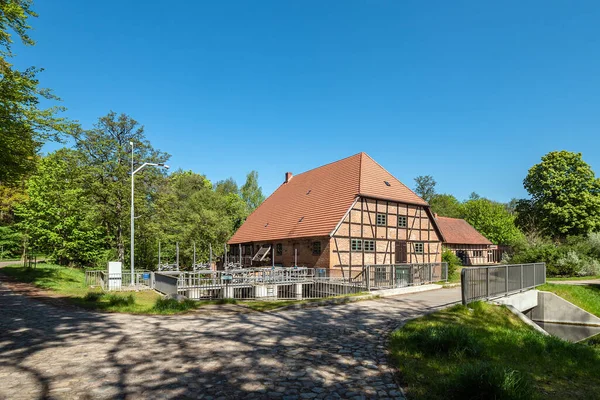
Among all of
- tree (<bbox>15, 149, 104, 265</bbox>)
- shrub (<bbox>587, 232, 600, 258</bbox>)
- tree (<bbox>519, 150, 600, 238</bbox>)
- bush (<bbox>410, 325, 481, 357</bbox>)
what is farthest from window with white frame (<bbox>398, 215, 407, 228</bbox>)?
tree (<bbox>519, 150, 600, 238</bbox>)

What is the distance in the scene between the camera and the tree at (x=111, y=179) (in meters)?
30.4

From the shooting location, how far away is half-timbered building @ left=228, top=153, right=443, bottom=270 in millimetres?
25469

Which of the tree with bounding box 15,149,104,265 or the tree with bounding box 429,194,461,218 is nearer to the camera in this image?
the tree with bounding box 15,149,104,265

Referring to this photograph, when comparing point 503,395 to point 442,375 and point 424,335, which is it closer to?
point 442,375

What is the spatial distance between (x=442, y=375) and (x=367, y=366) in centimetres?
113

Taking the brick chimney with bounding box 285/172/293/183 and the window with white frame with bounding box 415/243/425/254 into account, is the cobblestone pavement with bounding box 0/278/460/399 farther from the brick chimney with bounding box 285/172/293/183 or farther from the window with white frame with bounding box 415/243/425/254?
the brick chimney with bounding box 285/172/293/183

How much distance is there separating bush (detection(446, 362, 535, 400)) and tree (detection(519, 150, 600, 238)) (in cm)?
4678

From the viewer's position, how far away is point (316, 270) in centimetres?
2362

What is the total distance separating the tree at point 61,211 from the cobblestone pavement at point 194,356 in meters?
20.4

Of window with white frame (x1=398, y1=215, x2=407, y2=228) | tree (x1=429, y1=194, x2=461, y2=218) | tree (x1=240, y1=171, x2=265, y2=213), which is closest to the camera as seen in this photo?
window with white frame (x1=398, y1=215, x2=407, y2=228)

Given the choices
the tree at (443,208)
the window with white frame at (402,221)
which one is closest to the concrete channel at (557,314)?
the window with white frame at (402,221)

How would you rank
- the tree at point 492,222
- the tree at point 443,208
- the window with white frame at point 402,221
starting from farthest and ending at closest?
the tree at point 443,208
the tree at point 492,222
the window with white frame at point 402,221

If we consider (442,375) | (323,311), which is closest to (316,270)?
(323,311)

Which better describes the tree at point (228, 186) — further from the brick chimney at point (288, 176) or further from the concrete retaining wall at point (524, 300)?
the concrete retaining wall at point (524, 300)
